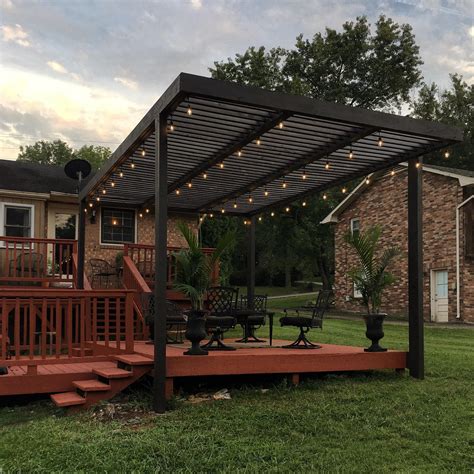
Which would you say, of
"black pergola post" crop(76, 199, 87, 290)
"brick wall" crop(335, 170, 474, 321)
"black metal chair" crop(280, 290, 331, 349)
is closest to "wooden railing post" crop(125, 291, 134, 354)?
"black metal chair" crop(280, 290, 331, 349)

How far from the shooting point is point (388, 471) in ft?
13.0

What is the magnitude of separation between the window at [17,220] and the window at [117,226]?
1753 millimetres

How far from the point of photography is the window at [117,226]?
13750 millimetres

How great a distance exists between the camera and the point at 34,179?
1398 cm

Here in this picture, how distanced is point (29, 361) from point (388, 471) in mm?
4065

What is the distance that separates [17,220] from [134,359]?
27.6 ft

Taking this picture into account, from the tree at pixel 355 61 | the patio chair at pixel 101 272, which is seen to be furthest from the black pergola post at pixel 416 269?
the tree at pixel 355 61

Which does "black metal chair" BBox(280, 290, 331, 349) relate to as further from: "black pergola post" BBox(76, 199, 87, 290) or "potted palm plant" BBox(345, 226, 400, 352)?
"black pergola post" BBox(76, 199, 87, 290)

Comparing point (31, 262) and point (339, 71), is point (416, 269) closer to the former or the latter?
point (31, 262)

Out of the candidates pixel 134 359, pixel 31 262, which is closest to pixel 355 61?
pixel 31 262

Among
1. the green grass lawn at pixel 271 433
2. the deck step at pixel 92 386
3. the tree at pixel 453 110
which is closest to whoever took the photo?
the green grass lawn at pixel 271 433

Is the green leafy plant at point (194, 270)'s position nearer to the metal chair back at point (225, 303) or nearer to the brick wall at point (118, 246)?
the metal chair back at point (225, 303)

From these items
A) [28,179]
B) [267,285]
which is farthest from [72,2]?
[267,285]

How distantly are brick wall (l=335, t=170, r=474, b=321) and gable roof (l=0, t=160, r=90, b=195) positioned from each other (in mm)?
8956
